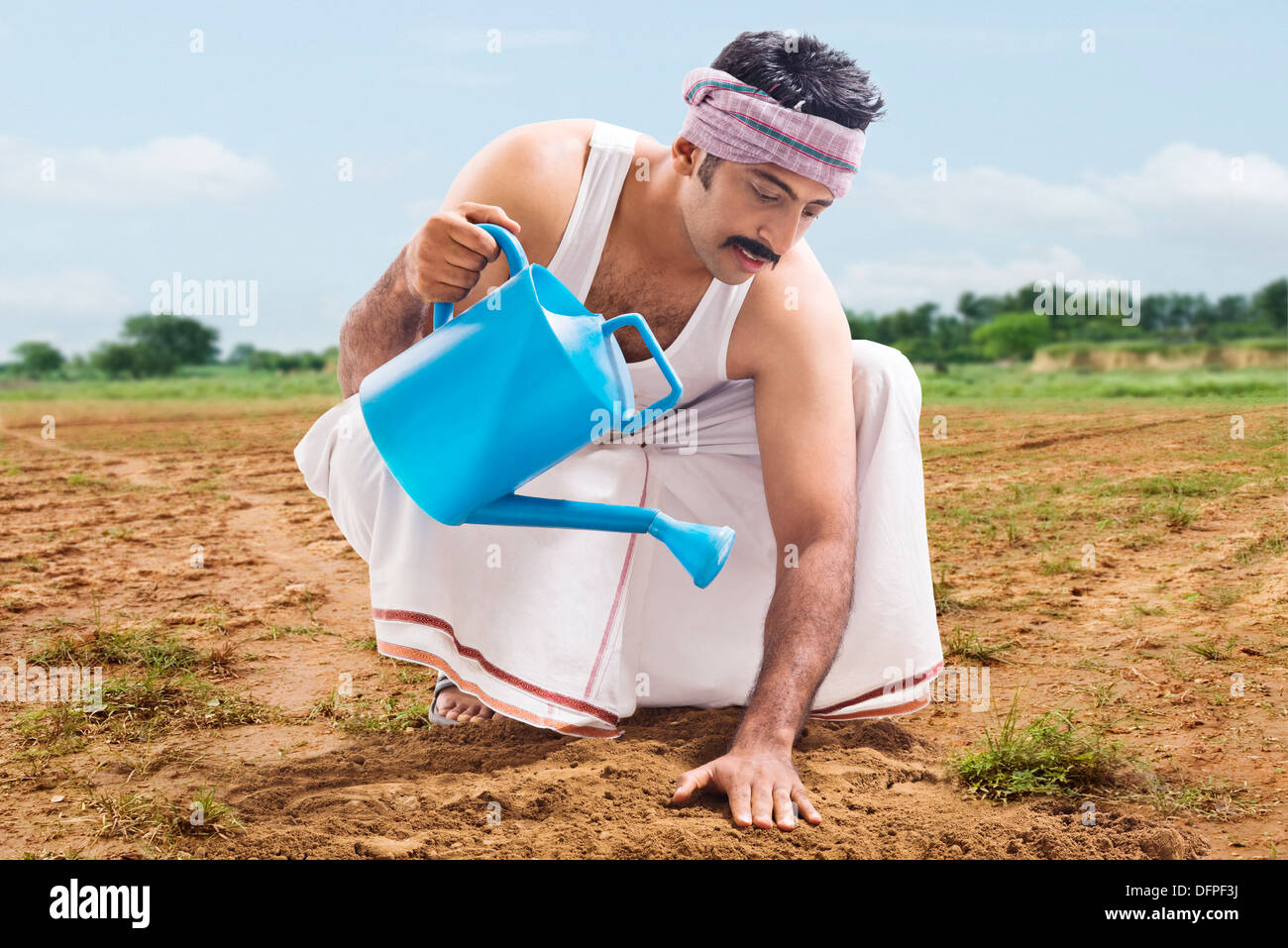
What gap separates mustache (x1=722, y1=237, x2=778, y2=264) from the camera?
2.19 meters

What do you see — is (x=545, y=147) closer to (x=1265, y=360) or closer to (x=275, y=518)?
(x=275, y=518)

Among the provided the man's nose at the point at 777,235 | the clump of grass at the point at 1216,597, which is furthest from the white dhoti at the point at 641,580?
the clump of grass at the point at 1216,597

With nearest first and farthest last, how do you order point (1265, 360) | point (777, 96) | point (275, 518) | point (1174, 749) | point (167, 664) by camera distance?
1. point (777, 96)
2. point (1174, 749)
3. point (167, 664)
4. point (275, 518)
5. point (1265, 360)

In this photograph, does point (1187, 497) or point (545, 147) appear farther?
point (1187, 497)

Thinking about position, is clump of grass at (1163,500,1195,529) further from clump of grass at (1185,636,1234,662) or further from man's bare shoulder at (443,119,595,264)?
man's bare shoulder at (443,119,595,264)

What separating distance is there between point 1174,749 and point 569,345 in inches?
64.8

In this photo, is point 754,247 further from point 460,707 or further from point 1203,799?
point 1203,799

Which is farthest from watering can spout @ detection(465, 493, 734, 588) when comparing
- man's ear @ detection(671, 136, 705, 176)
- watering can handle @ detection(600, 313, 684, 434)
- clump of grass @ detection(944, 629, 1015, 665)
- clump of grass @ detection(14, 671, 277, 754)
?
clump of grass @ detection(944, 629, 1015, 665)

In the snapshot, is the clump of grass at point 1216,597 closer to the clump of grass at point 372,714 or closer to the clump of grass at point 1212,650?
the clump of grass at point 1212,650

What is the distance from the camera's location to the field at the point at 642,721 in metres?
1.95

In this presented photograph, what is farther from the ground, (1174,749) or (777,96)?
(777,96)

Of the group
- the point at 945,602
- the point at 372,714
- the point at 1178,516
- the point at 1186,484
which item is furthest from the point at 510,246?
the point at 1186,484
